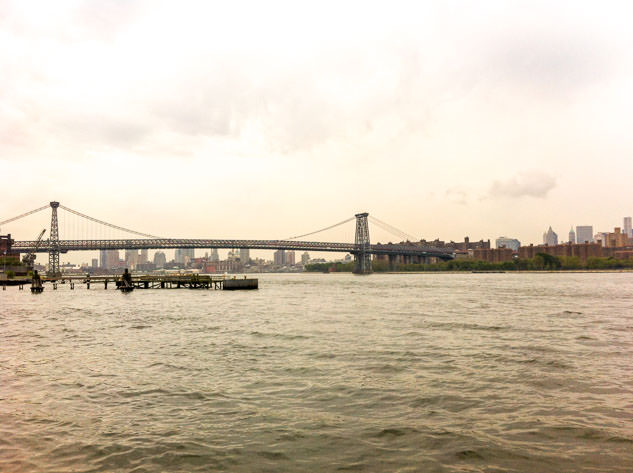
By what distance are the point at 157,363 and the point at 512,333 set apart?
1979 cm

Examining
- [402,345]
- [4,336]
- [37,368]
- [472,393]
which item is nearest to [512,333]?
[402,345]

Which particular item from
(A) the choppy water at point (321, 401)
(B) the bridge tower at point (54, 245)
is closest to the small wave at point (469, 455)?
(A) the choppy water at point (321, 401)

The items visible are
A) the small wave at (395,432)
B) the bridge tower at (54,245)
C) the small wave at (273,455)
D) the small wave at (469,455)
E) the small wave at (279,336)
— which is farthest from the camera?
the bridge tower at (54,245)

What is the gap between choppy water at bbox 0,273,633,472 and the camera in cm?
1034

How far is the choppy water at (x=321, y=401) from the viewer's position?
10344mm

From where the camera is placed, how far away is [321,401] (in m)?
14.4

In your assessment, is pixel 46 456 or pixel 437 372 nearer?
pixel 46 456

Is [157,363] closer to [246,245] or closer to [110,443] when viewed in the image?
[110,443]

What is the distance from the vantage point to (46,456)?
1049 cm

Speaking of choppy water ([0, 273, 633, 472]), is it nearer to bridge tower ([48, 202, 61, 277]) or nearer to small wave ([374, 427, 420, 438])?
small wave ([374, 427, 420, 438])

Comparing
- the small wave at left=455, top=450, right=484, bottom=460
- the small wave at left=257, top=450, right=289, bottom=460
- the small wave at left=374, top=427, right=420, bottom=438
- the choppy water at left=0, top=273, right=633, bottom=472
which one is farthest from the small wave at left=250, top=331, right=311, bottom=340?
the small wave at left=455, top=450, right=484, bottom=460

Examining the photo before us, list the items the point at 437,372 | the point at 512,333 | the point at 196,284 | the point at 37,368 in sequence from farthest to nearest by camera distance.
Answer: the point at 196,284, the point at 512,333, the point at 37,368, the point at 437,372

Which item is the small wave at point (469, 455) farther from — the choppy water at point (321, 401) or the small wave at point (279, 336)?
the small wave at point (279, 336)

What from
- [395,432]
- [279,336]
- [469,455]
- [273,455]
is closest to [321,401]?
[395,432]
